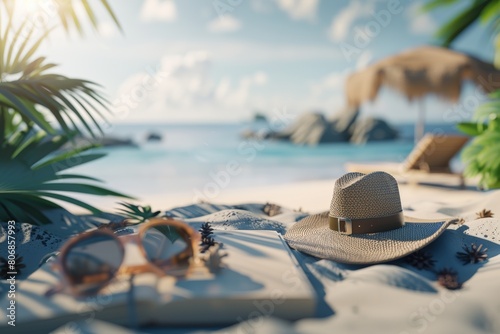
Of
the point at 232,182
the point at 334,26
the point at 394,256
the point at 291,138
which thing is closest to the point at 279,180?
the point at 232,182

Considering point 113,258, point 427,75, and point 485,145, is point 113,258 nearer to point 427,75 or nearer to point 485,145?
point 485,145

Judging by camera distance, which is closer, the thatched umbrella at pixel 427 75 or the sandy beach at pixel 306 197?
the sandy beach at pixel 306 197

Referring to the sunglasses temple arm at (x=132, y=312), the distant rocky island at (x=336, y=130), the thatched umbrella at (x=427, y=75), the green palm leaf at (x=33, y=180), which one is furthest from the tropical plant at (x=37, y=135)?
the distant rocky island at (x=336, y=130)

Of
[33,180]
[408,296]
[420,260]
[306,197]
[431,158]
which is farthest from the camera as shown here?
[431,158]

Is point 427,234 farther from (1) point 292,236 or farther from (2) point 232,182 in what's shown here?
(2) point 232,182

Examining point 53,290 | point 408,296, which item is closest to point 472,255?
point 408,296

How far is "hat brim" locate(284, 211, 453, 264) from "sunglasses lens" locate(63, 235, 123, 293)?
116cm

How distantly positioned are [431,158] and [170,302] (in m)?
7.31

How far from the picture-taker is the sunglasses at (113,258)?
1800 mm

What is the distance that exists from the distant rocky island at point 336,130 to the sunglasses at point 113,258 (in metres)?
31.5

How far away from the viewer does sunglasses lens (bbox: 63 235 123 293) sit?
1800 millimetres

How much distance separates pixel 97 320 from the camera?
169 centimetres

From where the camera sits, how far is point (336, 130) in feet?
113

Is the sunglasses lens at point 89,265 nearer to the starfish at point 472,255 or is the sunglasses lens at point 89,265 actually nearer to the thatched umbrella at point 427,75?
the starfish at point 472,255
